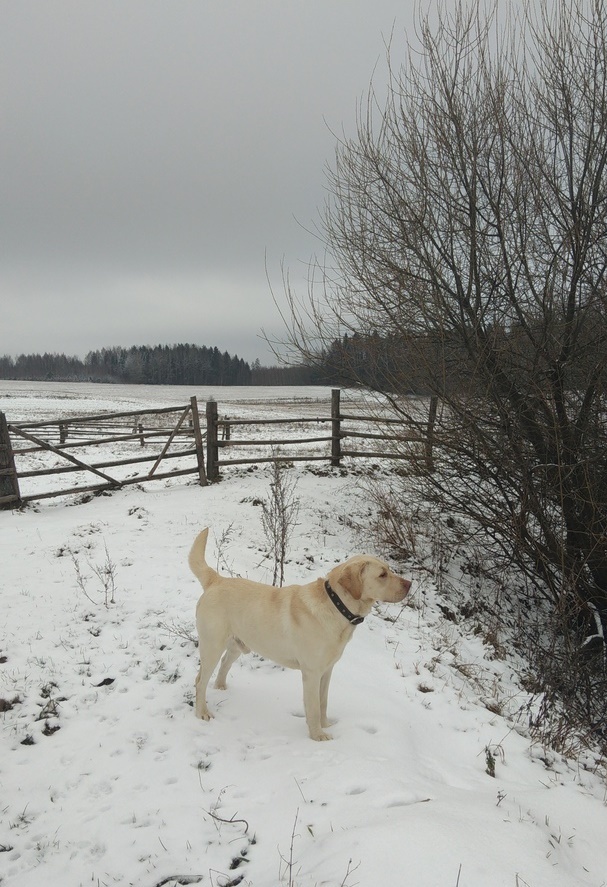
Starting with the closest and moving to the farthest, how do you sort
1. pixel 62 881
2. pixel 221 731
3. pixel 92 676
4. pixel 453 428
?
pixel 62 881, pixel 221 731, pixel 92 676, pixel 453 428

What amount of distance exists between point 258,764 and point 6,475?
7.85m

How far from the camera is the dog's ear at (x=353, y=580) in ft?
10.5

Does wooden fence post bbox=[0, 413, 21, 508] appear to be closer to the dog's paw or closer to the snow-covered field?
the snow-covered field

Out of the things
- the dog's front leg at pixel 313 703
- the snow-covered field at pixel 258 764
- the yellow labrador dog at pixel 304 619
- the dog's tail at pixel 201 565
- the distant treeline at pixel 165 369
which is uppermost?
the distant treeline at pixel 165 369

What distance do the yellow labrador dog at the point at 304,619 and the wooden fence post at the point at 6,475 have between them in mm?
7061

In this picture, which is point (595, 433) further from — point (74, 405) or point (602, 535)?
point (74, 405)

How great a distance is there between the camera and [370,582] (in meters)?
3.21

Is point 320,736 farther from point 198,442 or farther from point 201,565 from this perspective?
point 198,442

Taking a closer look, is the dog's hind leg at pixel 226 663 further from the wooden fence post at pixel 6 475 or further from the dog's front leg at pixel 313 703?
the wooden fence post at pixel 6 475

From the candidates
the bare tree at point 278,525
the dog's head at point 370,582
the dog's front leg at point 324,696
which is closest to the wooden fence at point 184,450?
the bare tree at point 278,525

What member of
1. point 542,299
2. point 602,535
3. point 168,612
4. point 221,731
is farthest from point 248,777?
point 542,299

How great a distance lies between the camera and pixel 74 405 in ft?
126

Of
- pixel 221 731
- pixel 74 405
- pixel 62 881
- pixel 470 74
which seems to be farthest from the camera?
pixel 74 405

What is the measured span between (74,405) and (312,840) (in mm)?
40794
